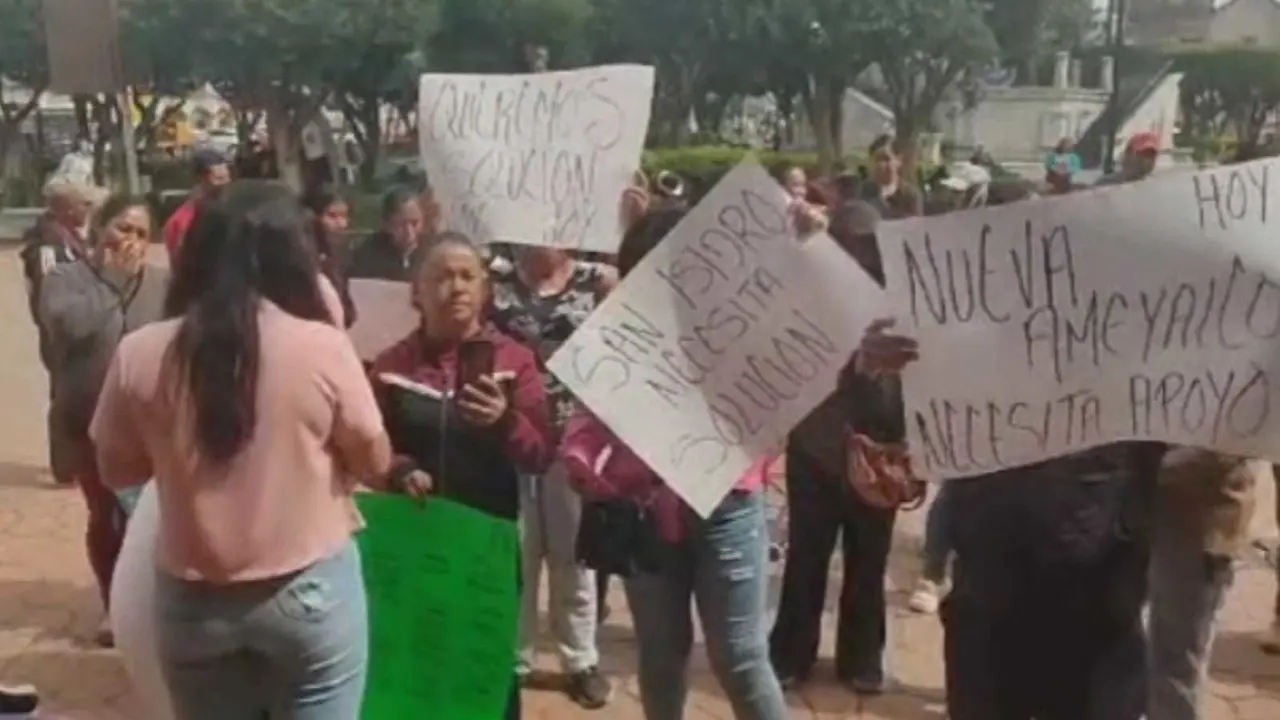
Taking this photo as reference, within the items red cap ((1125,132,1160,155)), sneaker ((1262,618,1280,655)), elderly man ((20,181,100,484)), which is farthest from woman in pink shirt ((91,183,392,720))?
sneaker ((1262,618,1280,655))

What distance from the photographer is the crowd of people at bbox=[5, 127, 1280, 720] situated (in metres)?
2.24

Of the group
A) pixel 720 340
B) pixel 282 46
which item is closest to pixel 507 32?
pixel 282 46

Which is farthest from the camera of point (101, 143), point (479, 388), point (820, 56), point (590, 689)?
point (101, 143)

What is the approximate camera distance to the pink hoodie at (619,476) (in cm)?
275

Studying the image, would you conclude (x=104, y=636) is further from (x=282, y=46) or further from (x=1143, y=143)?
(x=1143, y=143)

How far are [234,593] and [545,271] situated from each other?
1760mm

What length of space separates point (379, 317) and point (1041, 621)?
1.51 meters

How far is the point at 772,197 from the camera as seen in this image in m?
2.62

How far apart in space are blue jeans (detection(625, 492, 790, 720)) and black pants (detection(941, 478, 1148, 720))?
18.4 inches

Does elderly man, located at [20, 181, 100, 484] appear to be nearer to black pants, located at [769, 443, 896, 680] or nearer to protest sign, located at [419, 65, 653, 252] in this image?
protest sign, located at [419, 65, 653, 252]

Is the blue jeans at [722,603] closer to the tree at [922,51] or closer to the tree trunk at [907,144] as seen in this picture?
the tree trunk at [907,144]

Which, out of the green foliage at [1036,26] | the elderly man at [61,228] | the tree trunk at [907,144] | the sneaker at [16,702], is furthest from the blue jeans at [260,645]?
the green foliage at [1036,26]

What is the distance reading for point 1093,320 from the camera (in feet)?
7.84

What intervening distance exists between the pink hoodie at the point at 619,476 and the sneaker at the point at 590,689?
48.6 inches
